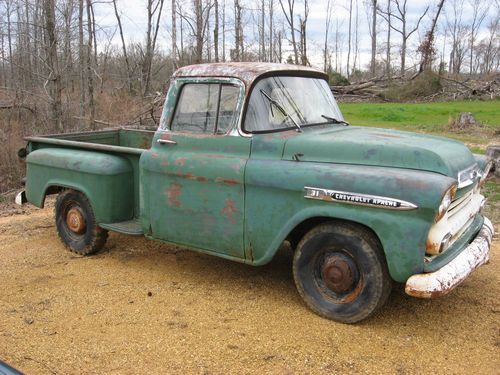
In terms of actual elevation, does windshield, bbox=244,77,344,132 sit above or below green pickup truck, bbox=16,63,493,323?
above

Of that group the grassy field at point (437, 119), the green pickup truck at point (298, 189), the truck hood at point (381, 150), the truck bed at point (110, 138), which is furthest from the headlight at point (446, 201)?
the grassy field at point (437, 119)

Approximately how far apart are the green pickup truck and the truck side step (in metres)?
0.02

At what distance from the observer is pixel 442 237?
355 centimetres

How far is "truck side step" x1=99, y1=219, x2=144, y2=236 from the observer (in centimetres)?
499

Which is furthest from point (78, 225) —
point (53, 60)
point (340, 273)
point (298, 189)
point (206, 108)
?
point (53, 60)

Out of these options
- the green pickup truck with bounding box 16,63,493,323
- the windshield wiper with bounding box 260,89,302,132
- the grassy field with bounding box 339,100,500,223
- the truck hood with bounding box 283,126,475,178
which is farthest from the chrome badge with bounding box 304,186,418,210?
the grassy field with bounding box 339,100,500,223

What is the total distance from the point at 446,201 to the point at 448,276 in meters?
0.50

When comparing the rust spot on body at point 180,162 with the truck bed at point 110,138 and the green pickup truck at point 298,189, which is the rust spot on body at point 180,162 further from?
the truck bed at point 110,138

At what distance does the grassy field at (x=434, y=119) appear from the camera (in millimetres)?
14398

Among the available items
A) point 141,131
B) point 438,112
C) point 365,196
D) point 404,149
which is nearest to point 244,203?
point 365,196

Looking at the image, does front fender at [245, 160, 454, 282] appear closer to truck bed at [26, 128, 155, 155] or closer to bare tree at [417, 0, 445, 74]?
truck bed at [26, 128, 155, 155]

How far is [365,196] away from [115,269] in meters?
2.73

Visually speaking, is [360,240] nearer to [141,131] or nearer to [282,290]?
[282,290]

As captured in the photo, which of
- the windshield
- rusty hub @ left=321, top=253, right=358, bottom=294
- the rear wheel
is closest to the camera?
rusty hub @ left=321, top=253, right=358, bottom=294
